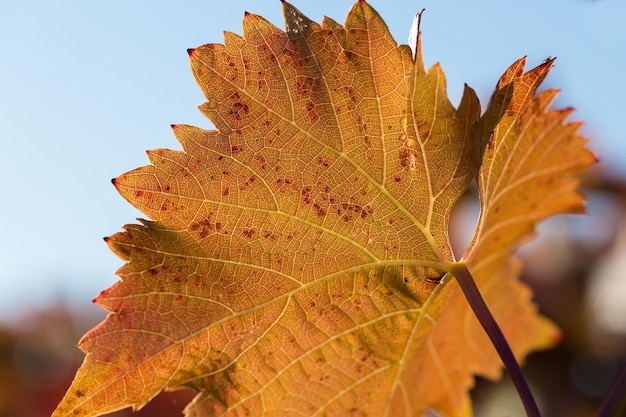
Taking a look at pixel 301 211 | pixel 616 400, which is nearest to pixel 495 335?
pixel 616 400

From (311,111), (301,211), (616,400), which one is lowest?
(616,400)

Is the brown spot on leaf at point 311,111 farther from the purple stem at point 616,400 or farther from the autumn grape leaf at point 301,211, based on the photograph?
the purple stem at point 616,400

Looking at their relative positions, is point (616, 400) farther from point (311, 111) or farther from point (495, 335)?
point (311, 111)

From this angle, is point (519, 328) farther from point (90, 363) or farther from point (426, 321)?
point (90, 363)

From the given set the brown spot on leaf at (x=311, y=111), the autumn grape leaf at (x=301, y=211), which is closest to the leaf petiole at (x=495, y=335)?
the autumn grape leaf at (x=301, y=211)

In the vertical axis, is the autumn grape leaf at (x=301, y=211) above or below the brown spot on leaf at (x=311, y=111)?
below

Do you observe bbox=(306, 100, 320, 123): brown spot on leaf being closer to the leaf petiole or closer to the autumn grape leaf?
the autumn grape leaf

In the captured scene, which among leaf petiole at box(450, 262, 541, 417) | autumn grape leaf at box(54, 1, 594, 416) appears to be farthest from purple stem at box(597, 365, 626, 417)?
autumn grape leaf at box(54, 1, 594, 416)
